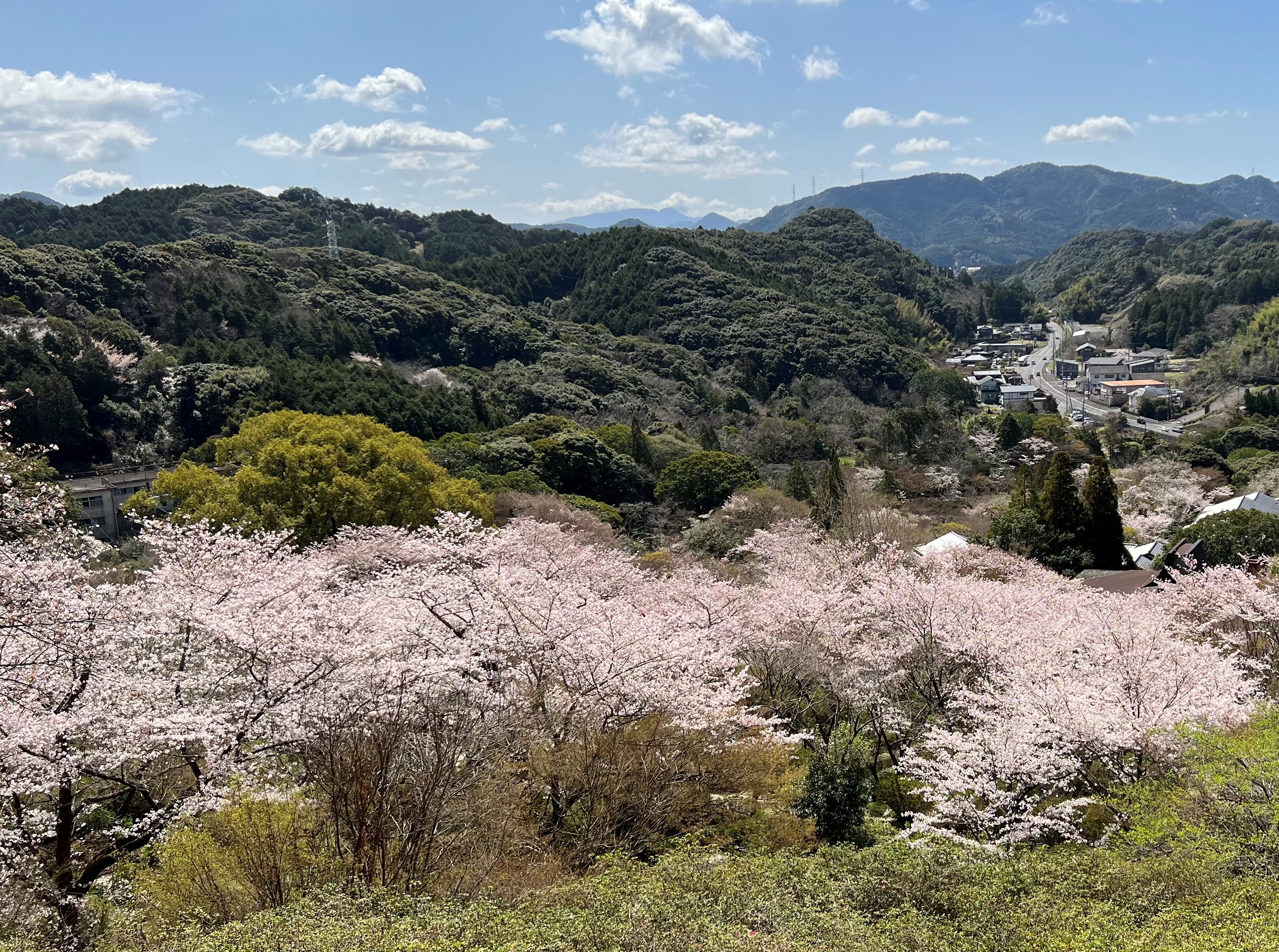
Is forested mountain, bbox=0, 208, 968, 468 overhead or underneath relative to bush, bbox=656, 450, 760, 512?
overhead

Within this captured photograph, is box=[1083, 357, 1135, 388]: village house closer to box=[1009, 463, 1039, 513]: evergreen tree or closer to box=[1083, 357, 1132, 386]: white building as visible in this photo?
box=[1083, 357, 1132, 386]: white building

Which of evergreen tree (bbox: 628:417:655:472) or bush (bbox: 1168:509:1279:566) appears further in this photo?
evergreen tree (bbox: 628:417:655:472)

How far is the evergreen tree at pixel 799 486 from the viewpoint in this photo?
30.2m

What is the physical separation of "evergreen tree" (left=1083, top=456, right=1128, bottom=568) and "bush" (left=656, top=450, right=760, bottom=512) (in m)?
10.9

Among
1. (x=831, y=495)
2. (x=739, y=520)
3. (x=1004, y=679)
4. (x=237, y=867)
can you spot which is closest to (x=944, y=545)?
(x=831, y=495)

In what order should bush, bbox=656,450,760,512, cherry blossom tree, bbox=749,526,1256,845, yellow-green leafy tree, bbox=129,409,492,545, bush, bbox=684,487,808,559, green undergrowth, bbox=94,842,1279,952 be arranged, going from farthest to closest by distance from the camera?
1. bush, bbox=656,450,760,512
2. bush, bbox=684,487,808,559
3. yellow-green leafy tree, bbox=129,409,492,545
4. cherry blossom tree, bbox=749,526,1256,845
5. green undergrowth, bbox=94,842,1279,952

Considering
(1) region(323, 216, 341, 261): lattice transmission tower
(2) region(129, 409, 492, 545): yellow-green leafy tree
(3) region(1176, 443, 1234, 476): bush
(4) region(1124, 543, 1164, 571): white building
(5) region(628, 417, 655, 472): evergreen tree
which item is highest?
(1) region(323, 216, 341, 261): lattice transmission tower

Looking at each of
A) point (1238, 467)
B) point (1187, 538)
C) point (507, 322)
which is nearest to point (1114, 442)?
point (1238, 467)

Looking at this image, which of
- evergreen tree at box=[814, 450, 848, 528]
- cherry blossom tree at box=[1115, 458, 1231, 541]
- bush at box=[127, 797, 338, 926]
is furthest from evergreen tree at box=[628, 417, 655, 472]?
bush at box=[127, 797, 338, 926]

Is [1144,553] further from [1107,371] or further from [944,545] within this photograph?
[1107,371]

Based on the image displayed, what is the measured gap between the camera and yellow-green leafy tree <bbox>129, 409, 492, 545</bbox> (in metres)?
19.0

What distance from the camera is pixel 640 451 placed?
1407 inches

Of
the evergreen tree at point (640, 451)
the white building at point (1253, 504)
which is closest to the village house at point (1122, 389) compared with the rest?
the white building at point (1253, 504)

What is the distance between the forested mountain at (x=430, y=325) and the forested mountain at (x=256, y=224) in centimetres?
40
